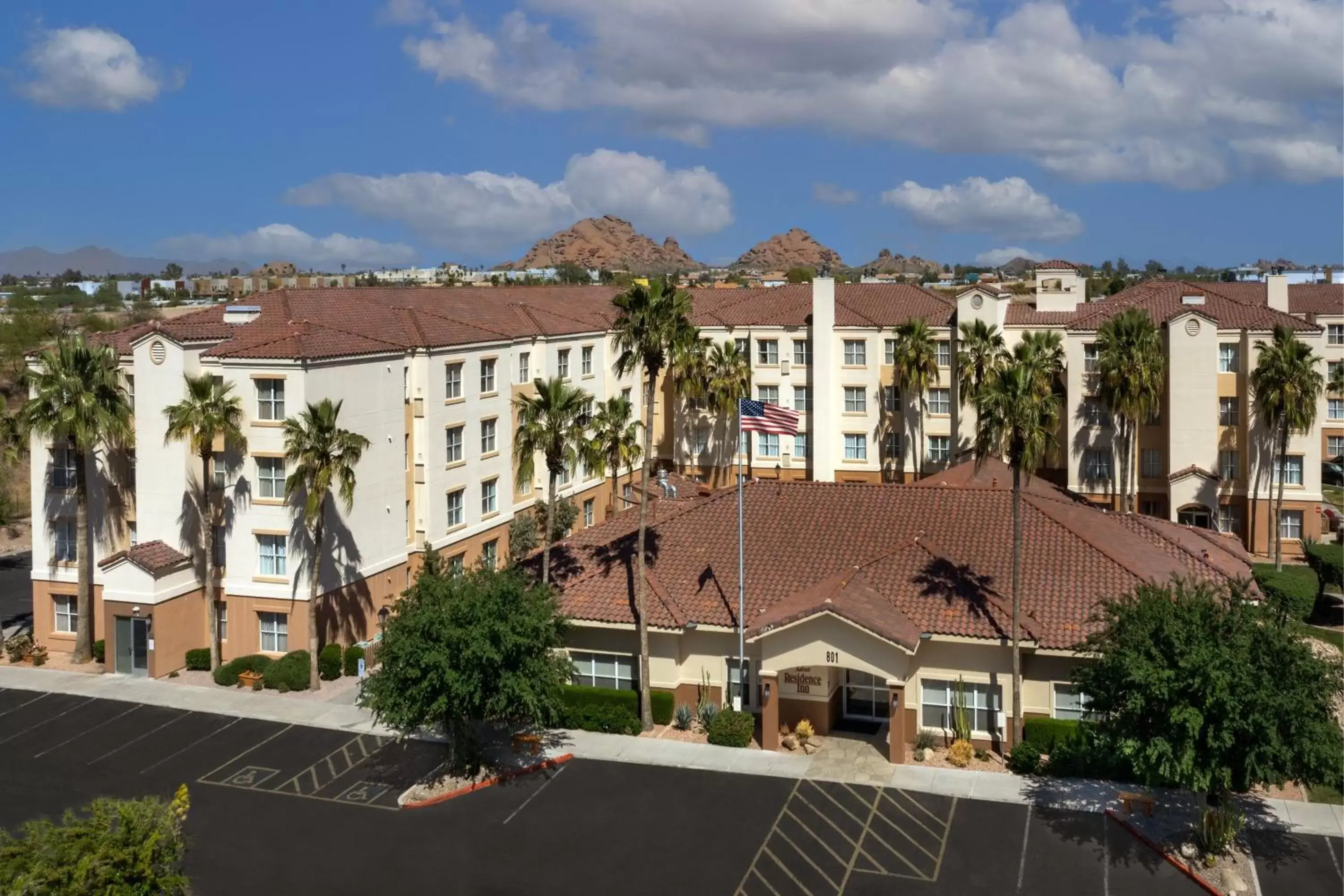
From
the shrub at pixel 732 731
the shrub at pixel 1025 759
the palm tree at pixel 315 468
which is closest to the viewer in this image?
the shrub at pixel 1025 759

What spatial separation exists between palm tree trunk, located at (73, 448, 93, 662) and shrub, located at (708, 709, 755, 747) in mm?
22572

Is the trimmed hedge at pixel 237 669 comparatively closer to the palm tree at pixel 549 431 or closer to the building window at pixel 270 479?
the building window at pixel 270 479

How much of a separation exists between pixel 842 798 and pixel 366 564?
67.1ft

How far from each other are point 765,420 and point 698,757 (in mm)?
9779

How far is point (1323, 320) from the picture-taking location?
67625mm

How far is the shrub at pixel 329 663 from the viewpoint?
128ft

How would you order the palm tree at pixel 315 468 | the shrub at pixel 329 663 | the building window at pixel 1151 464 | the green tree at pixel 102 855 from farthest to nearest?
the building window at pixel 1151 464 → the shrub at pixel 329 663 → the palm tree at pixel 315 468 → the green tree at pixel 102 855

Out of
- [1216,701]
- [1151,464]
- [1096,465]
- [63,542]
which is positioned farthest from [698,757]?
[1151,464]

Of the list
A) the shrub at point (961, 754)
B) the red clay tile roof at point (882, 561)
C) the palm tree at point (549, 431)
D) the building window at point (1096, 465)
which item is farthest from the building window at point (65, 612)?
the building window at point (1096, 465)

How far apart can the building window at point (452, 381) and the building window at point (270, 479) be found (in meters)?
9.03

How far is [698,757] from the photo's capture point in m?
31.7

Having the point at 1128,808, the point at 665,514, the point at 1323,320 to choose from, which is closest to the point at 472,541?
the point at 665,514

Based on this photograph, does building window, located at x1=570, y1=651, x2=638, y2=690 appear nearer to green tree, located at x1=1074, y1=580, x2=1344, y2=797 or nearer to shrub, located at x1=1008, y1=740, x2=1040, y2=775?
shrub, located at x1=1008, y1=740, x2=1040, y2=775

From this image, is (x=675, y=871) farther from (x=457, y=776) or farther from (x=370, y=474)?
(x=370, y=474)
